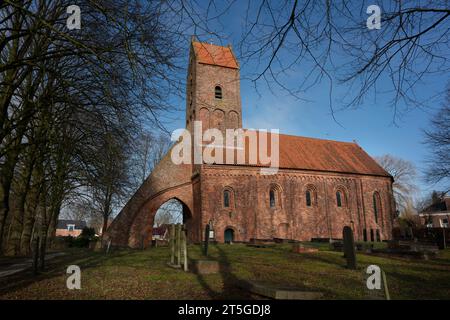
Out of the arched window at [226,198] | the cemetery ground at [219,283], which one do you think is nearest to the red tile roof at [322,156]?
the arched window at [226,198]

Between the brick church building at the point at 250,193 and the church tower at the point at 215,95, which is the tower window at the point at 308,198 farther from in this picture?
the church tower at the point at 215,95

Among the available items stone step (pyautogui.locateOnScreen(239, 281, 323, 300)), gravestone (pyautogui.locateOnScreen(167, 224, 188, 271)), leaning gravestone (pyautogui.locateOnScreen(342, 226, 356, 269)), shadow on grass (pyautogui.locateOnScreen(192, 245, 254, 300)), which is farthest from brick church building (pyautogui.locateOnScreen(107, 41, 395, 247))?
stone step (pyautogui.locateOnScreen(239, 281, 323, 300))

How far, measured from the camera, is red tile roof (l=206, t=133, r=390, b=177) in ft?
94.9

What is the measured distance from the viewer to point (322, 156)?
103ft

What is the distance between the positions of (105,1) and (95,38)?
147cm

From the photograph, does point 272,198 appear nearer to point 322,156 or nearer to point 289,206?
point 289,206

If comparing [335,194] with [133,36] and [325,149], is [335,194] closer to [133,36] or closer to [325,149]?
[325,149]

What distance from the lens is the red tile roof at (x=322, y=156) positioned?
28916 millimetres

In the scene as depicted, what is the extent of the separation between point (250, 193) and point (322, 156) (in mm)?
9835

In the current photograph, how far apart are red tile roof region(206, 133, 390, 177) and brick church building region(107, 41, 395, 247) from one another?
5.0 inches
